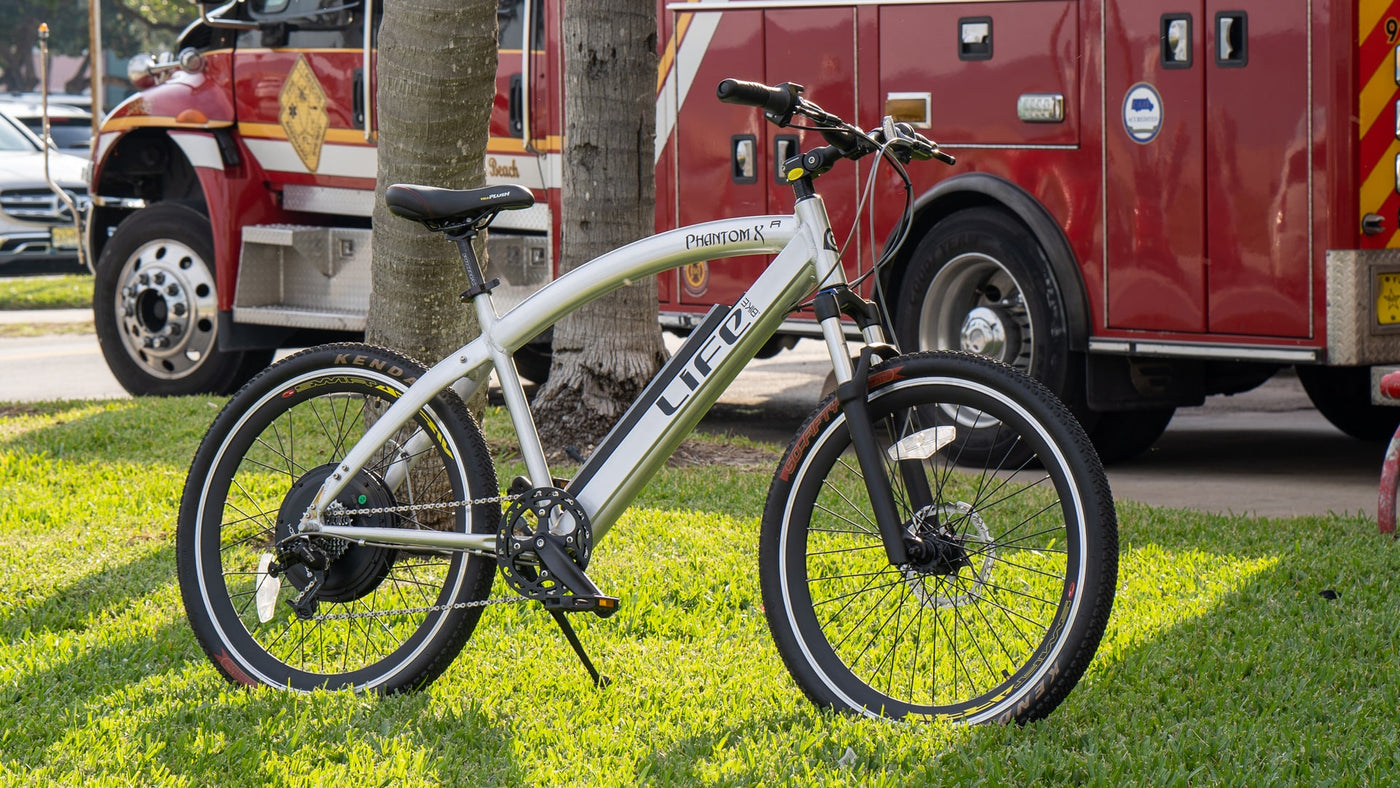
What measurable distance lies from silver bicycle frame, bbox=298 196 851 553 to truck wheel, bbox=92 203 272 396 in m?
6.18

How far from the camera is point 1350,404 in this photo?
833 cm

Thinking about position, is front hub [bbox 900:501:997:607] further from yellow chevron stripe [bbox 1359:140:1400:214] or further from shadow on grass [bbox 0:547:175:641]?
yellow chevron stripe [bbox 1359:140:1400:214]

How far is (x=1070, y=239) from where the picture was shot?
730cm

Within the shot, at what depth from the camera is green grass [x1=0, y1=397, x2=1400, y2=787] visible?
137 inches

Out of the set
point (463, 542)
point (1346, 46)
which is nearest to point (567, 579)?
point (463, 542)

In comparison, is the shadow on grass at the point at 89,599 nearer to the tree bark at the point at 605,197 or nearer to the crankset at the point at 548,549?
the crankset at the point at 548,549

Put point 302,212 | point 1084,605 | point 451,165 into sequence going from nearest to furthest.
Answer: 1. point 1084,605
2. point 451,165
3. point 302,212

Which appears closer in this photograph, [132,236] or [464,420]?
[464,420]

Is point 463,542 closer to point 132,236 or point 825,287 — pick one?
point 825,287

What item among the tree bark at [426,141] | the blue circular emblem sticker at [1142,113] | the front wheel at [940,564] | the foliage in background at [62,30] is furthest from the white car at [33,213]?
the foliage in background at [62,30]

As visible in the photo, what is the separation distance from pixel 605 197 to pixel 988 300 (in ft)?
5.90

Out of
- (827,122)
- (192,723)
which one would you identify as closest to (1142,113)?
(827,122)

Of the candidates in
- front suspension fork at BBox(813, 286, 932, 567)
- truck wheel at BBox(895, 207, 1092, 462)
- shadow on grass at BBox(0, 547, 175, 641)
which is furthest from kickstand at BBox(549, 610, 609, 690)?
truck wheel at BBox(895, 207, 1092, 462)

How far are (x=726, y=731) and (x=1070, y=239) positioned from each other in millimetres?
4076
